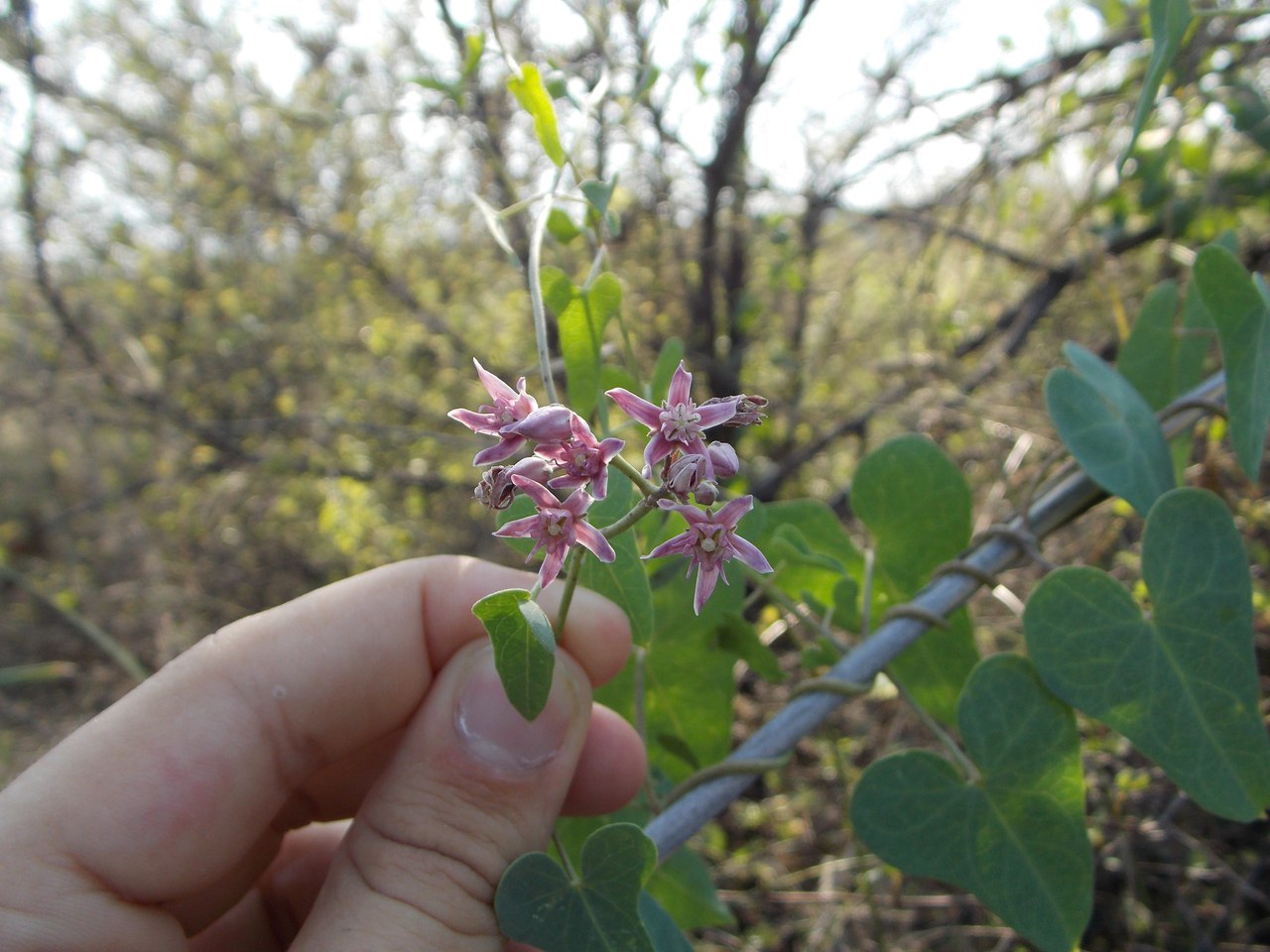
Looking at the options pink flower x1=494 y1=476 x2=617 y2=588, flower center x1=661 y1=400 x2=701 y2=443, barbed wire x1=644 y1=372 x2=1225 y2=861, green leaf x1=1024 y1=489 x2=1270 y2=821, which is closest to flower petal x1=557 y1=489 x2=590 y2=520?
pink flower x1=494 y1=476 x2=617 y2=588

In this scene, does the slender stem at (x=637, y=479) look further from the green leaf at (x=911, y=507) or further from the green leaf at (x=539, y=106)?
the green leaf at (x=911, y=507)

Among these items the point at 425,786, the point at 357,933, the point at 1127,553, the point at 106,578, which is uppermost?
the point at 1127,553

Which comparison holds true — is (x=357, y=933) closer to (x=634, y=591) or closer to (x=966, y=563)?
(x=634, y=591)

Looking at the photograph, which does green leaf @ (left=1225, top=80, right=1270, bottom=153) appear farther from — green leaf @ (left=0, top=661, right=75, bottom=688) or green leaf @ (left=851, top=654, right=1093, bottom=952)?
green leaf @ (left=0, top=661, right=75, bottom=688)

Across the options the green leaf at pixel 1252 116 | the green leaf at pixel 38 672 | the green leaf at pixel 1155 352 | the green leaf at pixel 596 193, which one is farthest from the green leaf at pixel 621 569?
the green leaf at pixel 38 672

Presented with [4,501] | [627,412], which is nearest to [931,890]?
[627,412]

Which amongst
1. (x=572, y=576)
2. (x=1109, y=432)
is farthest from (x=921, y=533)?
(x=572, y=576)
